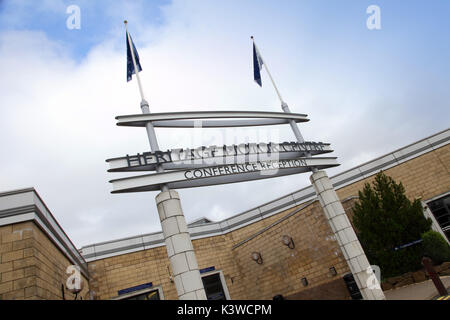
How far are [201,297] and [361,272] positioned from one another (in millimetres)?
6492

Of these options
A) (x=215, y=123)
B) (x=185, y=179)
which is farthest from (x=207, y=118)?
(x=185, y=179)

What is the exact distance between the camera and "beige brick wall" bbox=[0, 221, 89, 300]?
6223 mm

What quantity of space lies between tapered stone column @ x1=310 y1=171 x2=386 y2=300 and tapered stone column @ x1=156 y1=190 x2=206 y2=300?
619cm

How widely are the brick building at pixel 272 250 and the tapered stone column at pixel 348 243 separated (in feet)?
10.3

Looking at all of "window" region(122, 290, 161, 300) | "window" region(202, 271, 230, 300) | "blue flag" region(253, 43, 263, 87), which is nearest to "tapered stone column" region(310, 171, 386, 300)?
"blue flag" region(253, 43, 263, 87)

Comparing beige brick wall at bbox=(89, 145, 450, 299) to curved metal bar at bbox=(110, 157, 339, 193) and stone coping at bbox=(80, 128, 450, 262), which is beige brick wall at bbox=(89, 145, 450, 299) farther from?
curved metal bar at bbox=(110, 157, 339, 193)

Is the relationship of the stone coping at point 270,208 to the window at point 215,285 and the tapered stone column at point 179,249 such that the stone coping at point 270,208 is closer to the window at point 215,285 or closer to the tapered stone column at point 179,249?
the window at point 215,285

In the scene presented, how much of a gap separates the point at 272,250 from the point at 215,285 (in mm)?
4845

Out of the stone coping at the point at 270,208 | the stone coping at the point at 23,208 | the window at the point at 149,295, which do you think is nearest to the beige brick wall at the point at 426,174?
the stone coping at the point at 270,208

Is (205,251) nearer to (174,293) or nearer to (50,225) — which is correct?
(174,293)

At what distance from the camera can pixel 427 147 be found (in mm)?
18297

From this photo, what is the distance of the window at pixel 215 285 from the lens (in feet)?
61.4

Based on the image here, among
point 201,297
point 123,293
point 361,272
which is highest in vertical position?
point 123,293
